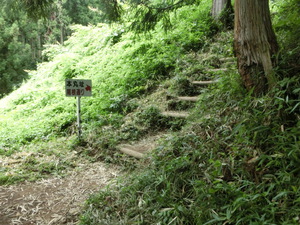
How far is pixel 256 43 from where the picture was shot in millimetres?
2998

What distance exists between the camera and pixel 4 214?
10.2ft

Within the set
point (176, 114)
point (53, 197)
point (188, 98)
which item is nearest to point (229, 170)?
point (176, 114)

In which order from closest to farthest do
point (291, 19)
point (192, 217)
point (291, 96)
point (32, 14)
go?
point (192, 217), point (291, 96), point (291, 19), point (32, 14)

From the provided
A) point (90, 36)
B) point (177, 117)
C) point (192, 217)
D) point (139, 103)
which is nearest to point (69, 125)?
A: point (139, 103)

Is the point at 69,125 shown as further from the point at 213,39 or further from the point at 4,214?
the point at 213,39

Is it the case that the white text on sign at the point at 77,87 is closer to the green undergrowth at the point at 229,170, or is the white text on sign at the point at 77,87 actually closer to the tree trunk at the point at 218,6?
the green undergrowth at the point at 229,170

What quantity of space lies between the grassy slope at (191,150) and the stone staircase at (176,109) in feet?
1.13

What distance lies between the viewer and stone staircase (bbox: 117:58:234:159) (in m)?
4.19

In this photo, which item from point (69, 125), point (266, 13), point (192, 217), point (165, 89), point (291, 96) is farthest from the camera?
point (69, 125)

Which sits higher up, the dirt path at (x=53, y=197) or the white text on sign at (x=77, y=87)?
the white text on sign at (x=77, y=87)

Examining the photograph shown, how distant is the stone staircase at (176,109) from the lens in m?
4.19

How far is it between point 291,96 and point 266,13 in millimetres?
1117

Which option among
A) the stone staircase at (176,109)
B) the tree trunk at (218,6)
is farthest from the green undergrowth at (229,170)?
the tree trunk at (218,6)

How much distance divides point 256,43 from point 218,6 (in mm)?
4784
